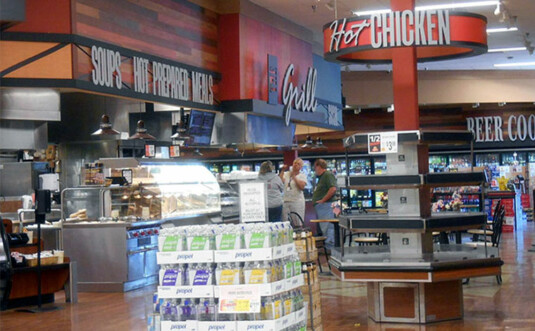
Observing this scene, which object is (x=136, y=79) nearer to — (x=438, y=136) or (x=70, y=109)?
(x=438, y=136)

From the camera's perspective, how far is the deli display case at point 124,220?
1064 cm

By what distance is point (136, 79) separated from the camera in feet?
31.4

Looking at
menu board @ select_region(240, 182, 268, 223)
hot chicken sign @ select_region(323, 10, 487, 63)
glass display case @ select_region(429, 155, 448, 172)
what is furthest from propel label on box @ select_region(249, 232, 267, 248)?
glass display case @ select_region(429, 155, 448, 172)

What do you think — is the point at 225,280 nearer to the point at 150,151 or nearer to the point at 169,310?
the point at 169,310

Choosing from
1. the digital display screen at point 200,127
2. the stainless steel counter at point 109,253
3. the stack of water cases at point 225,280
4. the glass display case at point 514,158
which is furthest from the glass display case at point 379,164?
the stack of water cases at point 225,280

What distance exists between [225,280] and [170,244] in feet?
1.43

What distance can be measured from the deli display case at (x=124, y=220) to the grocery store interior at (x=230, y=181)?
24 mm

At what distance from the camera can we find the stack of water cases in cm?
479

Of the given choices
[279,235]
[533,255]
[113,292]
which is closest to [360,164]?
[533,255]

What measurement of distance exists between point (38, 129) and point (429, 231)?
5.48 metres

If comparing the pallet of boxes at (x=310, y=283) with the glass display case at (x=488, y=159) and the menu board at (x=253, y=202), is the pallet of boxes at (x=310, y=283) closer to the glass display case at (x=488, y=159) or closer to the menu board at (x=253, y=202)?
the menu board at (x=253, y=202)

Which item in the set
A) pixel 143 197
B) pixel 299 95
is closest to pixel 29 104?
pixel 143 197

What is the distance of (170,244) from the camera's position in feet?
16.3

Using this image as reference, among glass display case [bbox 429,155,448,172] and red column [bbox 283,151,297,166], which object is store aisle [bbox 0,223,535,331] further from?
glass display case [bbox 429,155,448,172]
